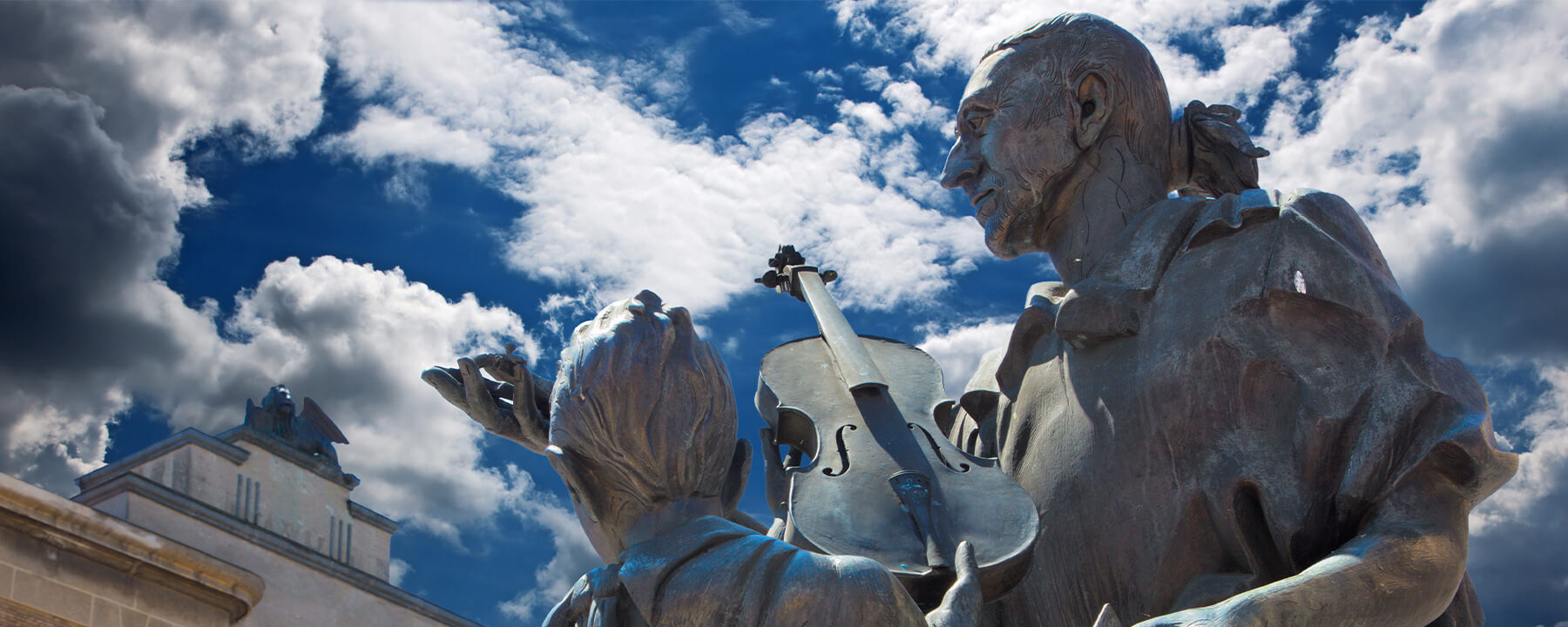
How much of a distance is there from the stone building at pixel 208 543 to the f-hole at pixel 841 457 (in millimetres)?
10627

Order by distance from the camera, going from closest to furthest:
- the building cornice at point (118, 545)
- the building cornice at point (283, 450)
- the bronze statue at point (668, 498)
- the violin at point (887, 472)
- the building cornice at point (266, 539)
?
the bronze statue at point (668, 498)
the violin at point (887, 472)
the building cornice at point (118, 545)
the building cornice at point (266, 539)
the building cornice at point (283, 450)

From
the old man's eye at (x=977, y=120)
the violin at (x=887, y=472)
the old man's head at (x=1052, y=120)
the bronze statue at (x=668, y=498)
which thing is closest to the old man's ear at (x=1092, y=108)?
the old man's head at (x=1052, y=120)

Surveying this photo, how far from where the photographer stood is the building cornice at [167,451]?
16922mm

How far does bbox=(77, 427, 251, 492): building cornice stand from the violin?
15766 mm

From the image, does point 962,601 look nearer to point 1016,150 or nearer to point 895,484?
point 895,484

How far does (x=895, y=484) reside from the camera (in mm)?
2287

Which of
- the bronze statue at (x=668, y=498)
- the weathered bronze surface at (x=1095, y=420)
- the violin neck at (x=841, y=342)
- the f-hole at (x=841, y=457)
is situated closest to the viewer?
the bronze statue at (x=668, y=498)

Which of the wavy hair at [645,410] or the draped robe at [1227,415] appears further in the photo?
the draped robe at [1227,415]

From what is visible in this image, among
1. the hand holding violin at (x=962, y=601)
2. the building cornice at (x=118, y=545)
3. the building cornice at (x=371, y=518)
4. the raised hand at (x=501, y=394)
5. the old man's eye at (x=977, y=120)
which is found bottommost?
the hand holding violin at (x=962, y=601)

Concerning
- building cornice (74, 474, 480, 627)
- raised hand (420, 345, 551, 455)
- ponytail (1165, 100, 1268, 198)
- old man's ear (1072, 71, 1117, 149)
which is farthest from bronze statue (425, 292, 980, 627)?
building cornice (74, 474, 480, 627)

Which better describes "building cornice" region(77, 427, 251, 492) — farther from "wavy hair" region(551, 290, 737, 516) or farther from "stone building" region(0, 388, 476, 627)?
"wavy hair" region(551, 290, 737, 516)

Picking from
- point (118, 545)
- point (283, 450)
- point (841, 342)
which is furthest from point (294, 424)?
point (841, 342)

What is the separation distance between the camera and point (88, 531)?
12500 mm

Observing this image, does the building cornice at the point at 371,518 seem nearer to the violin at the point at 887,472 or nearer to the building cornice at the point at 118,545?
the building cornice at the point at 118,545
